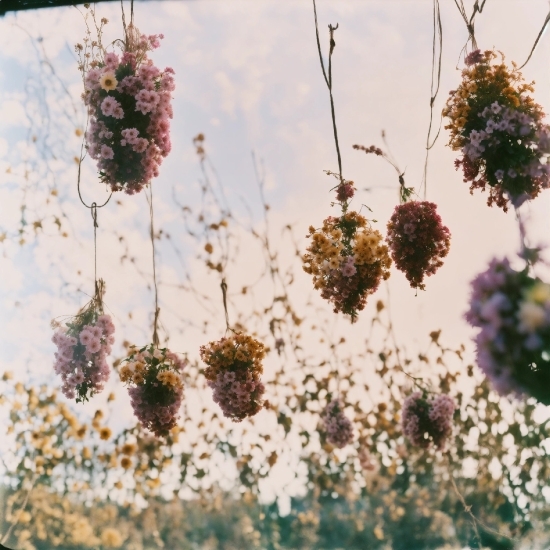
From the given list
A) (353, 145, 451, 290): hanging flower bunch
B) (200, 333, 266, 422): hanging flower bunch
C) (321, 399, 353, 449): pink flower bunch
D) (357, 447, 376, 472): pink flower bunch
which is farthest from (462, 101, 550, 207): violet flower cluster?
(357, 447, 376, 472): pink flower bunch

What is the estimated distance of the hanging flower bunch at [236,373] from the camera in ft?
6.40

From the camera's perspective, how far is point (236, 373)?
198 centimetres

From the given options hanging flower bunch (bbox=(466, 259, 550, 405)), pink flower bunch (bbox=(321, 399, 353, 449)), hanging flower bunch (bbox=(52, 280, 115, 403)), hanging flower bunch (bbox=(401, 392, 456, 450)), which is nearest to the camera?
hanging flower bunch (bbox=(466, 259, 550, 405))

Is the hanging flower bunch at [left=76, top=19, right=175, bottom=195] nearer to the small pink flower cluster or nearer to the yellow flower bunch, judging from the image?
the small pink flower cluster

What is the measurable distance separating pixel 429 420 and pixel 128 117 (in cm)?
172

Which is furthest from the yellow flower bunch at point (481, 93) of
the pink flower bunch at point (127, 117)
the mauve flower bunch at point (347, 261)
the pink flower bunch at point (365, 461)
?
the pink flower bunch at point (365, 461)

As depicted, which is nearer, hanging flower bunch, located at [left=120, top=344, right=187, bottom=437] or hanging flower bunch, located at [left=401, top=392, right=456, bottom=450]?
hanging flower bunch, located at [left=120, top=344, right=187, bottom=437]

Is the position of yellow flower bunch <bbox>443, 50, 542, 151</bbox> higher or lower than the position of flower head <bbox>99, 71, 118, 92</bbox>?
lower

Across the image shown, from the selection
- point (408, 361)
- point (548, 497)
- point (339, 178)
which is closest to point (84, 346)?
point (339, 178)

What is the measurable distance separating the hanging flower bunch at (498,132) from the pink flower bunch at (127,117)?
96 centimetres

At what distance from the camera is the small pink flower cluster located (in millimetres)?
1924

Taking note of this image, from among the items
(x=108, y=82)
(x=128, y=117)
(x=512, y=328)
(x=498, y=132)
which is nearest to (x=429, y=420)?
(x=498, y=132)

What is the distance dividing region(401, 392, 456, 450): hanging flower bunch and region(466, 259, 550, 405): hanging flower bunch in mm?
1281

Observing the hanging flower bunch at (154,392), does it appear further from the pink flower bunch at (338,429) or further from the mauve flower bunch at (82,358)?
the pink flower bunch at (338,429)
